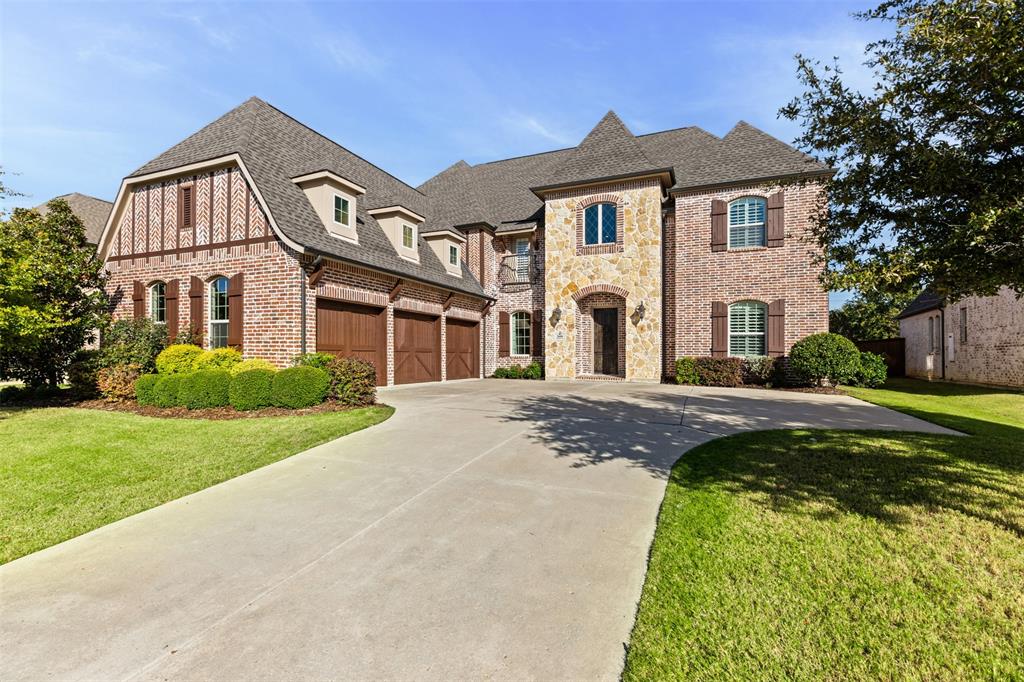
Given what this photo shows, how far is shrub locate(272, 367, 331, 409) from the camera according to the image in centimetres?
885

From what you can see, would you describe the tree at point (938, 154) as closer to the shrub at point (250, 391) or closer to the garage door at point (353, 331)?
the shrub at point (250, 391)

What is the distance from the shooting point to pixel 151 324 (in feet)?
39.6

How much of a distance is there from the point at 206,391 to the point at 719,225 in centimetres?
1587

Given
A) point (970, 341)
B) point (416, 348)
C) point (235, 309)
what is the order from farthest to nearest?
point (970, 341) → point (416, 348) → point (235, 309)

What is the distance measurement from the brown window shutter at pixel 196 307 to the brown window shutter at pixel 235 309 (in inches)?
44.9

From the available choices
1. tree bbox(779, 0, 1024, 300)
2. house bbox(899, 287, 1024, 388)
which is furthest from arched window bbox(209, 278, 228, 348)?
house bbox(899, 287, 1024, 388)

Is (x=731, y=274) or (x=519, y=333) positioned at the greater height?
(x=731, y=274)

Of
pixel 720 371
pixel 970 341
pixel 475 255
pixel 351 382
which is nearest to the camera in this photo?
pixel 351 382

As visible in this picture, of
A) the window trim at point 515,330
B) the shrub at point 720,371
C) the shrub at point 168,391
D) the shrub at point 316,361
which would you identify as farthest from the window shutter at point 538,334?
Result: the shrub at point 168,391

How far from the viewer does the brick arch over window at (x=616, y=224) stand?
1616 centimetres

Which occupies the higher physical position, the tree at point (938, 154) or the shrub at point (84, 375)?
the tree at point (938, 154)

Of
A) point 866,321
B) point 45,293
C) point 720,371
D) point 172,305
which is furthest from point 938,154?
point 866,321

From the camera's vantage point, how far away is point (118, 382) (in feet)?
34.4

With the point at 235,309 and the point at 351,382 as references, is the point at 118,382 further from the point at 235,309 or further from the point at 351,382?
the point at 351,382
